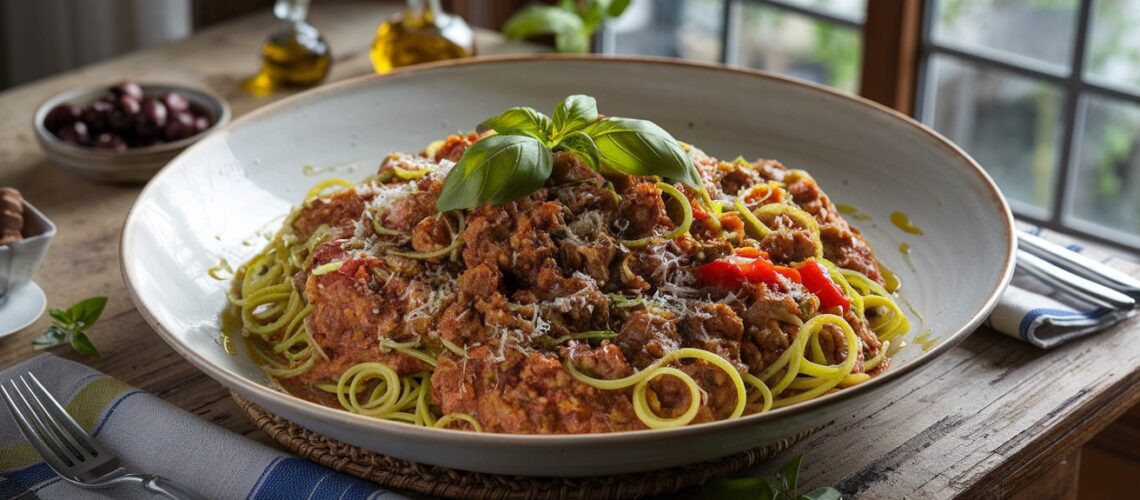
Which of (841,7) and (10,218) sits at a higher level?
(841,7)

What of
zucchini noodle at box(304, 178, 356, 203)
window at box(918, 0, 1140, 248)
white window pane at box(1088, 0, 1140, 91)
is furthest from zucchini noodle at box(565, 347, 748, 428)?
white window pane at box(1088, 0, 1140, 91)

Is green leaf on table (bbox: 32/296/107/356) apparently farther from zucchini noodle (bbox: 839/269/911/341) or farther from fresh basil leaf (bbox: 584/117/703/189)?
zucchini noodle (bbox: 839/269/911/341)

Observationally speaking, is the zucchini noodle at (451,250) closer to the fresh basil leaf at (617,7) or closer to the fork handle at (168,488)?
the fork handle at (168,488)

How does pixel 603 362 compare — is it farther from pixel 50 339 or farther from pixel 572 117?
pixel 50 339

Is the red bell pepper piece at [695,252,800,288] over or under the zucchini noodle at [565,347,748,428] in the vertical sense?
over

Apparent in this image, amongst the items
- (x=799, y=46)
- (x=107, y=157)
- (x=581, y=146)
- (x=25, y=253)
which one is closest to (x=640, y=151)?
(x=581, y=146)

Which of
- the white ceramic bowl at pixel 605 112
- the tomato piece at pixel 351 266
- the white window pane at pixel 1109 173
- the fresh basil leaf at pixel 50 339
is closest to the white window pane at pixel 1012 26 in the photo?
the white window pane at pixel 1109 173
